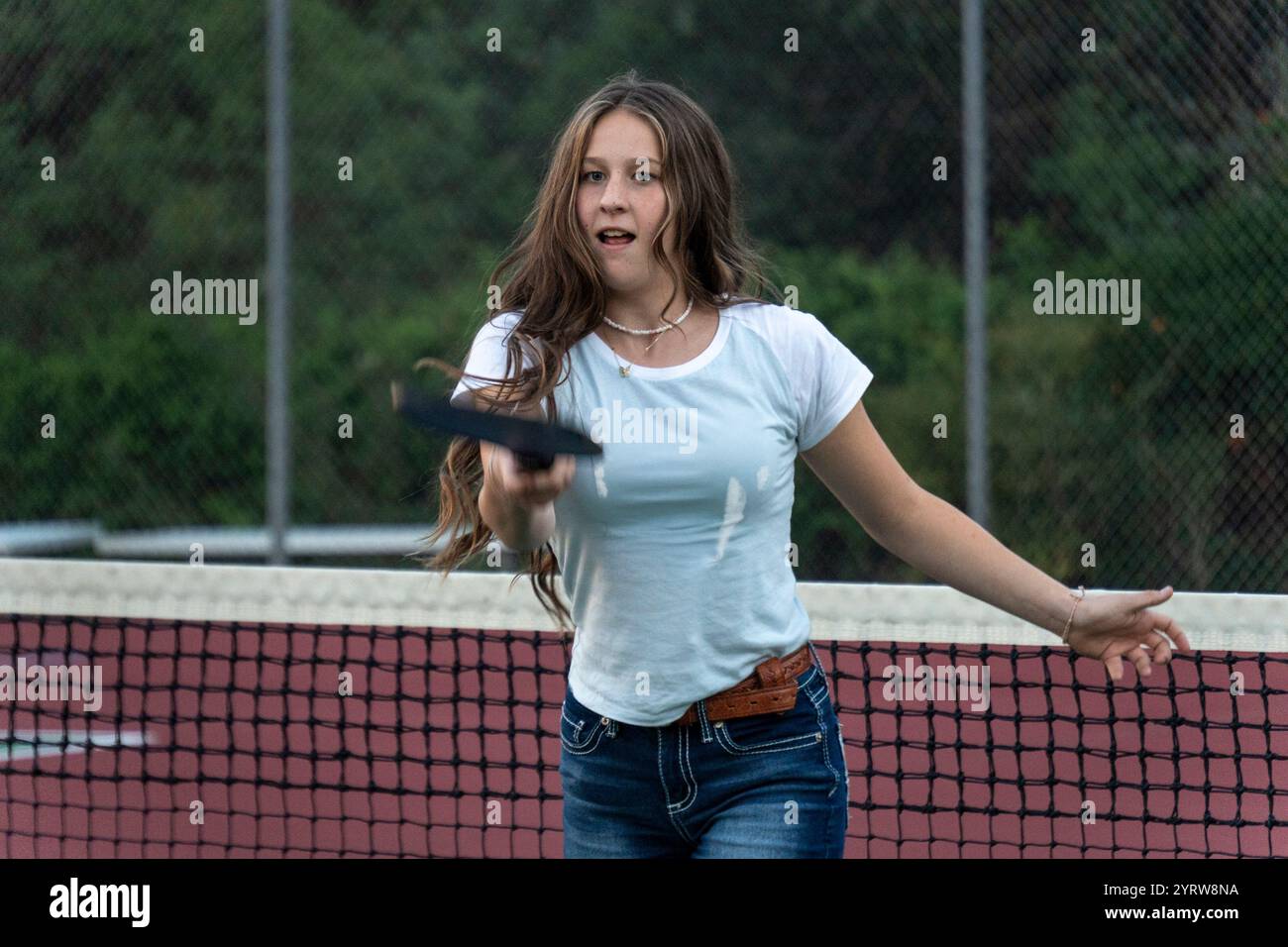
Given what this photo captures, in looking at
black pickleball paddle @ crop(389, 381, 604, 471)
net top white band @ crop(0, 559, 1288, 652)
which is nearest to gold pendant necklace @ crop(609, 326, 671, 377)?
black pickleball paddle @ crop(389, 381, 604, 471)

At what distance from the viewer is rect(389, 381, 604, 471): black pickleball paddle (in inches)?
78.6

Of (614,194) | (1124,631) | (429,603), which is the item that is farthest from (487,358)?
(429,603)

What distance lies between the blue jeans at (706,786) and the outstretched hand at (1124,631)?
48cm

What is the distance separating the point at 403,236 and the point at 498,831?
3.91 metres

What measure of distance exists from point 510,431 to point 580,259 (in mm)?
427

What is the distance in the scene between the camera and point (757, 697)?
2.34 metres

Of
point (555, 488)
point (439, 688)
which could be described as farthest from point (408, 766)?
point (555, 488)

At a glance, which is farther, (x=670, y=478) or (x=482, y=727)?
(x=482, y=727)

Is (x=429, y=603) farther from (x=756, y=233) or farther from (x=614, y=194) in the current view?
(x=756, y=233)

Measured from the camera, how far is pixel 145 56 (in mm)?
7871

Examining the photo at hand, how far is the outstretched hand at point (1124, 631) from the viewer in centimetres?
260

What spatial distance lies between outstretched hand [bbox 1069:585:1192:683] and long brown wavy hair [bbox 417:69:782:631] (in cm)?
73

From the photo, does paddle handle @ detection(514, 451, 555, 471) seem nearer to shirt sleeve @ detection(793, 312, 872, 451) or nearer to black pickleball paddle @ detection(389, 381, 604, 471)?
black pickleball paddle @ detection(389, 381, 604, 471)
